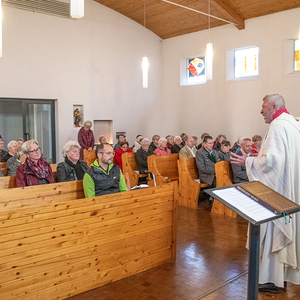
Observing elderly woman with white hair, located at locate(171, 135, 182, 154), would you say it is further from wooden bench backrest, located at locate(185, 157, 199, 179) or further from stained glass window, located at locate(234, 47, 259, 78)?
stained glass window, located at locate(234, 47, 259, 78)

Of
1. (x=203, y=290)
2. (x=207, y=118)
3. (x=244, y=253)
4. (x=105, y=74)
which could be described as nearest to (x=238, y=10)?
(x=207, y=118)

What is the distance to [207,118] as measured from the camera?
11.8m

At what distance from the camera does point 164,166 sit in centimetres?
706

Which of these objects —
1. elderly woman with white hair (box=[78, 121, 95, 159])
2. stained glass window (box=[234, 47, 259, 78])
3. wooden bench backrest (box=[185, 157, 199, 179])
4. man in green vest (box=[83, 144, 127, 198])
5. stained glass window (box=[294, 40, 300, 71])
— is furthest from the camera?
stained glass window (box=[234, 47, 259, 78])

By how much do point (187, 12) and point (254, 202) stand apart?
9.88 m

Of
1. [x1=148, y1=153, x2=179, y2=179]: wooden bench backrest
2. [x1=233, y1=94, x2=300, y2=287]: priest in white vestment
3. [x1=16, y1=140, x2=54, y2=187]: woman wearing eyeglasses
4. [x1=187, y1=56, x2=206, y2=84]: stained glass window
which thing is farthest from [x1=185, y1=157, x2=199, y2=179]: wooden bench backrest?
[x1=187, y1=56, x2=206, y2=84]: stained glass window

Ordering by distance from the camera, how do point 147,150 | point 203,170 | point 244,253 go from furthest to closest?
point 147,150 → point 203,170 → point 244,253

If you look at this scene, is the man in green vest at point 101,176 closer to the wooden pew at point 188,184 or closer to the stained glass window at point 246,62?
the wooden pew at point 188,184

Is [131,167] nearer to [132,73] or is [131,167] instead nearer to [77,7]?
[77,7]

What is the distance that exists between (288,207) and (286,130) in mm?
1258

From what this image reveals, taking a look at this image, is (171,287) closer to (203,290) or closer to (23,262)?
(203,290)

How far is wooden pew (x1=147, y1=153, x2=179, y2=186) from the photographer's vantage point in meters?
6.71

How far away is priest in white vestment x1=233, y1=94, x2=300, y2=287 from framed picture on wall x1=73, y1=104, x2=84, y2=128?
8296mm

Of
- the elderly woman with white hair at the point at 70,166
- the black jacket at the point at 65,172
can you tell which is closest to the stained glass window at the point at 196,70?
the elderly woman with white hair at the point at 70,166
